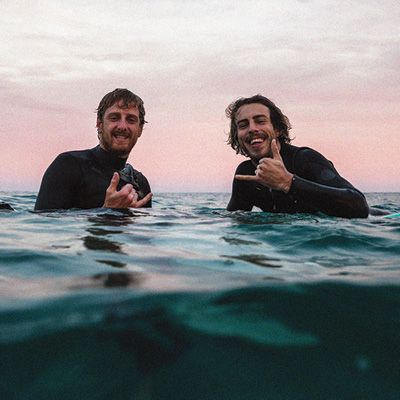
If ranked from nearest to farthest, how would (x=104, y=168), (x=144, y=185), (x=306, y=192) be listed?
(x=306, y=192), (x=104, y=168), (x=144, y=185)

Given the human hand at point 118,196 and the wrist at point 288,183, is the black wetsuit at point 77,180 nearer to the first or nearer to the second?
the human hand at point 118,196

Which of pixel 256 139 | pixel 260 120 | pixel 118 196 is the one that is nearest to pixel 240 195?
pixel 256 139

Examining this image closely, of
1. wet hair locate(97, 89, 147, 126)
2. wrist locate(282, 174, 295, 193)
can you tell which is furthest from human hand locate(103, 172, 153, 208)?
wet hair locate(97, 89, 147, 126)

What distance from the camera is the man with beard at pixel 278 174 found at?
14.8 feet

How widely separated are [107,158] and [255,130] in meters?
2.25

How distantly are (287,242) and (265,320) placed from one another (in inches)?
67.1

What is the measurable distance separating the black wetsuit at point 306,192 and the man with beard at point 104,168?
159cm

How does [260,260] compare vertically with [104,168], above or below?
below

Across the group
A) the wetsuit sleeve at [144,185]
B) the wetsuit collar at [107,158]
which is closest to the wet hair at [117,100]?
the wetsuit collar at [107,158]

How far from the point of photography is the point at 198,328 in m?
1.26

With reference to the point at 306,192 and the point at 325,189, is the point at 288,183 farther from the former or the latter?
the point at 325,189

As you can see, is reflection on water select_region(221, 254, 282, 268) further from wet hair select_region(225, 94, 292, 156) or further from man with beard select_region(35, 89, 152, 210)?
wet hair select_region(225, 94, 292, 156)

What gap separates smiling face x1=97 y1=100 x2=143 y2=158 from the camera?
5926 mm

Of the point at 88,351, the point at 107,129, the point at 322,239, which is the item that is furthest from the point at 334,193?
the point at 88,351
